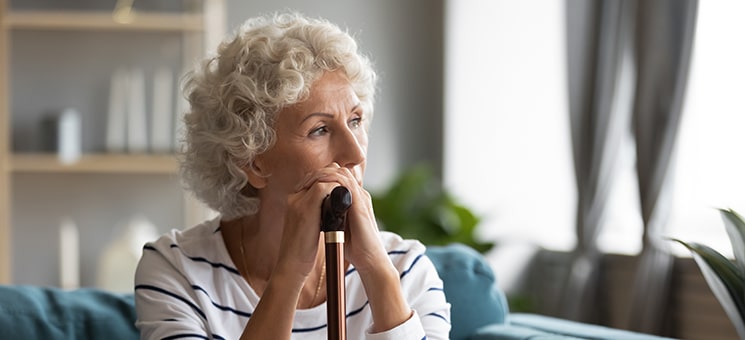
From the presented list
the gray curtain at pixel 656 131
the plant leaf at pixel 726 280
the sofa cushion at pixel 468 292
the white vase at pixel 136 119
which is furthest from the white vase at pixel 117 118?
the plant leaf at pixel 726 280

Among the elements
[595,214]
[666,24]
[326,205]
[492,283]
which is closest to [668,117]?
[666,24]

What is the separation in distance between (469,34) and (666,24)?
60.1 inches

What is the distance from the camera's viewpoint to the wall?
17.0 feet

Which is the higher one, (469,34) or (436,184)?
(469,34)

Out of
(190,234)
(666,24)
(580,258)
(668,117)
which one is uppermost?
(666,24)

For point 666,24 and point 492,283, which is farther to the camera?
point 666,24

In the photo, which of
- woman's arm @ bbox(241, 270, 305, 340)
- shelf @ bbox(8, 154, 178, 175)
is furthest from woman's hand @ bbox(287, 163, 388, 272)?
shelf @ bbox(8, 154, 178, 175)

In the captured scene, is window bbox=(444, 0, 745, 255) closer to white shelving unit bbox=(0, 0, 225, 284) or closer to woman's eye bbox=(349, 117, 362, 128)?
white shelving unit bbox=(0, 0, 225, 284)

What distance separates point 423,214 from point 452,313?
235 cm

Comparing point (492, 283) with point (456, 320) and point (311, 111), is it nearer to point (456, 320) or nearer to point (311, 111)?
point (456, 320)

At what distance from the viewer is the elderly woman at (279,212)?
185 centimetres

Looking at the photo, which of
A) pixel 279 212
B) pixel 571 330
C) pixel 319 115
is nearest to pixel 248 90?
pixel 319 115

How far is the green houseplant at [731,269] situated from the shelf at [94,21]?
292cm

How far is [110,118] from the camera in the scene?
181 inches
